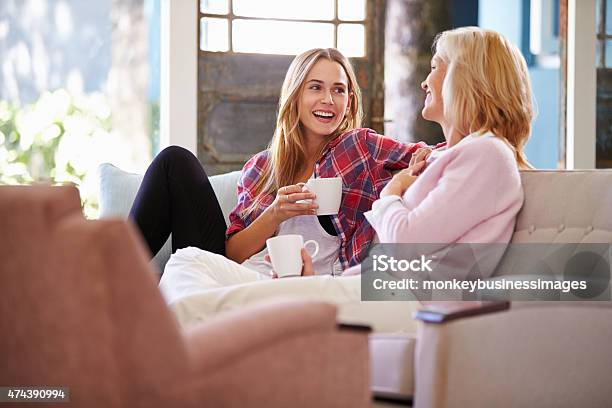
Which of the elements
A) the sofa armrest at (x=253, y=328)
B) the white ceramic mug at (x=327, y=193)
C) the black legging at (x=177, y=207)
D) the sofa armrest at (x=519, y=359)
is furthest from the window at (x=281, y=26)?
the sofa armrest at (x=253, y=328)

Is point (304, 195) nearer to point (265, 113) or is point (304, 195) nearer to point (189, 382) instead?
point (189, 382)

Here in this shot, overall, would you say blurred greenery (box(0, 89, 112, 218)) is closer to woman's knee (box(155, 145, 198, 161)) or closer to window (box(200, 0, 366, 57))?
window (box(200, 0, 366, 57))

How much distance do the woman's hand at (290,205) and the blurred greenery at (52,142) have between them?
3.83 meters

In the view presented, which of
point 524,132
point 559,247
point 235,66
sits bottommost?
point 559,247

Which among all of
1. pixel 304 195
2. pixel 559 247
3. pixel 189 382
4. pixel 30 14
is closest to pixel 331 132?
pixel 304 195

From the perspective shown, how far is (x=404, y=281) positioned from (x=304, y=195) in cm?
59

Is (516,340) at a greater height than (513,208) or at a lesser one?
lesser

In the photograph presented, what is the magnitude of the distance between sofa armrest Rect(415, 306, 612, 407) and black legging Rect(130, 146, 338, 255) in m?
1.29

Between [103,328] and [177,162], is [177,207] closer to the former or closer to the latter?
[177,162]

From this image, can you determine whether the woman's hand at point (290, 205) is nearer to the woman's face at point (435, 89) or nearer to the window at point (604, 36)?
the woman's face at point (435, 89)

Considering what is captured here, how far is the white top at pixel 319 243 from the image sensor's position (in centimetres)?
263

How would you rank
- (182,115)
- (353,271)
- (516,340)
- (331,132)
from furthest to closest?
(182,115), (331,132), (353,271), (516,340)

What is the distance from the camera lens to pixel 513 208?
78.5 inches

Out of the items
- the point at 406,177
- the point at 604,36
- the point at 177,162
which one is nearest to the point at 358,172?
the point at 406,177
